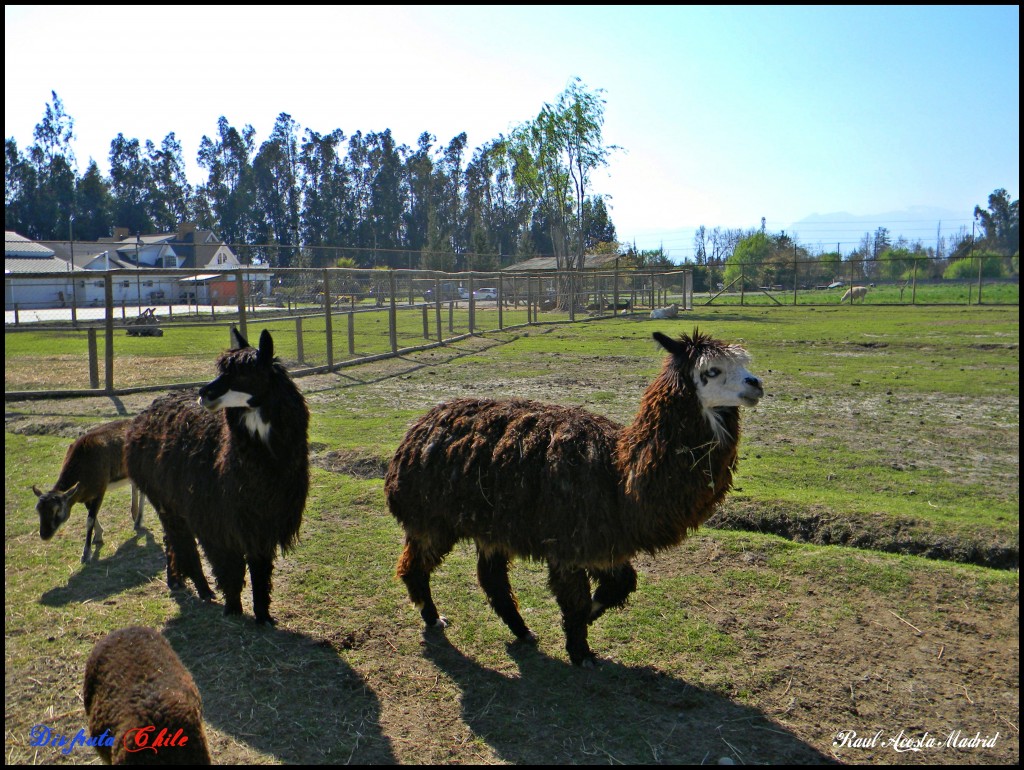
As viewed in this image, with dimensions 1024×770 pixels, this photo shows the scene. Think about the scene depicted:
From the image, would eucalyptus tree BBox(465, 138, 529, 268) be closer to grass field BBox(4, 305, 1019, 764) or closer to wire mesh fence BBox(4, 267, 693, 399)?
wire mesh fence BBox(4, 267, 693, 399)

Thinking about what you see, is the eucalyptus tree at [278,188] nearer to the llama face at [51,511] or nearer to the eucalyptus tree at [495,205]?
the eucalyptus tree at [495,205]

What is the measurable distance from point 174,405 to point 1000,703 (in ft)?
17.4

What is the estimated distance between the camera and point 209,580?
18.0ft

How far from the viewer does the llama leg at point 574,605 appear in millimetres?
4023

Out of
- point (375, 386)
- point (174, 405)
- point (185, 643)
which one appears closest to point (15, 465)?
point (174, 405)

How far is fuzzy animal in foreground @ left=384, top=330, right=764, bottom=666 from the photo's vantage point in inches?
151

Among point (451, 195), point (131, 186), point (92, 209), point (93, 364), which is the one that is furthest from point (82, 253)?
point (451, 195)

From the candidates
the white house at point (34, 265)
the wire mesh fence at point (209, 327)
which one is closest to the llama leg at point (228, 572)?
the wire mesh fence at point (209, 327)

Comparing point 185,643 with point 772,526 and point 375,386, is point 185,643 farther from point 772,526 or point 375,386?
point 375,386

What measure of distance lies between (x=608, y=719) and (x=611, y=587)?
775 millimetres

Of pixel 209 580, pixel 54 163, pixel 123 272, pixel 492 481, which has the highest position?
pixel 54 163

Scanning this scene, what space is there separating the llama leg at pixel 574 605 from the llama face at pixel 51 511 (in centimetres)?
406

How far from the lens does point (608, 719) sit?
3.62 meters

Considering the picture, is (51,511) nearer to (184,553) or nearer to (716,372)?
(184,553)
